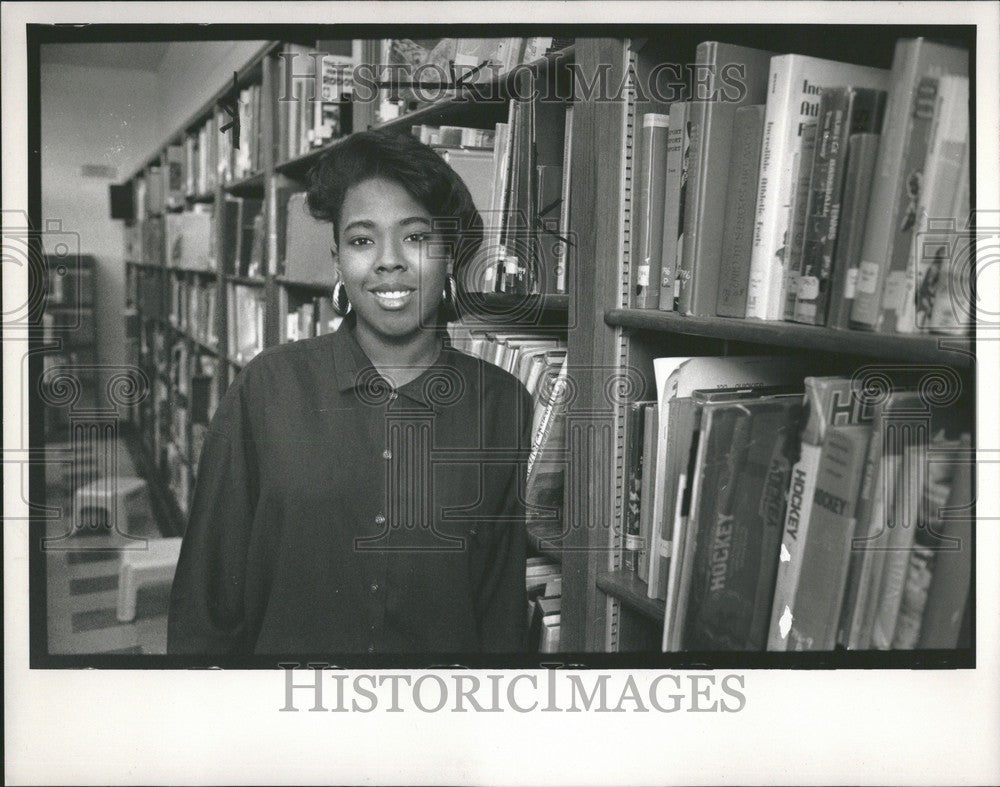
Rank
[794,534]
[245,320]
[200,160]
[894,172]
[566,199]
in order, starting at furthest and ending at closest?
[245,320], [200,160], [566,199], [794,534], [894,172]

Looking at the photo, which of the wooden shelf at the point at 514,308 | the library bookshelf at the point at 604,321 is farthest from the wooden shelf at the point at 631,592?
the wooden shelf at the point at 514,308

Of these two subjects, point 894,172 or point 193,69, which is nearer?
point 894,172

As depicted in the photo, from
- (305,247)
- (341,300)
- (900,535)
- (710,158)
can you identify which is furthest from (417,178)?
(900,535)

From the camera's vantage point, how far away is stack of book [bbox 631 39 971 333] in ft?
3.58

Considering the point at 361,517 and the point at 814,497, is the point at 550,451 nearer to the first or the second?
the point at 361,517

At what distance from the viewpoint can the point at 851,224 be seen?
3.63ft

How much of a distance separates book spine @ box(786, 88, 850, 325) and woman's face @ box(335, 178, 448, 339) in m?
0.59

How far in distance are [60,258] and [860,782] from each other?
1.68 metres

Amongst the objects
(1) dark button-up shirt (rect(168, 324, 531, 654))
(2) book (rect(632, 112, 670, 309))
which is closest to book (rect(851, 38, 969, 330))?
(2) book (rect(632, 112, 670, 309))

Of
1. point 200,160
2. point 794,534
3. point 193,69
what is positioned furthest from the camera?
point 200,160

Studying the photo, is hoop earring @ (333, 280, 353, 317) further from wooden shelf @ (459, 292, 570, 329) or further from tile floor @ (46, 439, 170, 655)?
tile floor @ (46, 439, 170, 655)

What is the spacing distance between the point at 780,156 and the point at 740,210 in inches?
3.6

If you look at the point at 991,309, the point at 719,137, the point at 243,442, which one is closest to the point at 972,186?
the point at 991,309

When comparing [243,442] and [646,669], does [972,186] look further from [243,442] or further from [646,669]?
[243,442]
